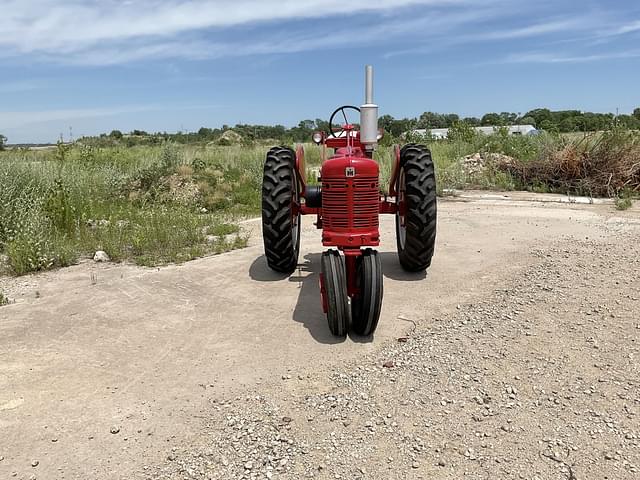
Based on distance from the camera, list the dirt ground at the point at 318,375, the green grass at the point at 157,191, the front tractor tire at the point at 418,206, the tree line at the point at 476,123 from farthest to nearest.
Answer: the tree line at the point at 476,123 → the green grass at the point at 157,191 → the front tractor tire at the point at 418,206 → the dirt ground at the point at 318,375

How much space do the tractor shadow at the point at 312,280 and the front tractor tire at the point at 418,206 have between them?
10.1 inches

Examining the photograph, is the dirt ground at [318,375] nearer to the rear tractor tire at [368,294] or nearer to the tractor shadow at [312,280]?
the tractor shadow at [312,280]

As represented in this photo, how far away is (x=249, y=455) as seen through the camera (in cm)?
279

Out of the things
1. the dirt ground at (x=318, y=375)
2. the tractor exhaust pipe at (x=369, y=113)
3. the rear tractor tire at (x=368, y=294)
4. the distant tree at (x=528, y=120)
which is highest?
the distant tree at (x=528, y=120)

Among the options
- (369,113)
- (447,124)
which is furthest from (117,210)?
(447,124)

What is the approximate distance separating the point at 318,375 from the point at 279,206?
6.28ft

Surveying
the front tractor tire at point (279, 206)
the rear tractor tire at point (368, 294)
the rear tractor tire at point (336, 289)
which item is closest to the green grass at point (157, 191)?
the front tractor tire at point (279, 206)

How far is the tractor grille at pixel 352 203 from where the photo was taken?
428 centimetres

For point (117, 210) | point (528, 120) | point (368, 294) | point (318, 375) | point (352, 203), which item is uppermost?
point (528, 120)

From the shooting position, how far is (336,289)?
12.6ft

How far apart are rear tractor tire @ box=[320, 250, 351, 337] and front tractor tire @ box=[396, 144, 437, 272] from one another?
134 centimetres

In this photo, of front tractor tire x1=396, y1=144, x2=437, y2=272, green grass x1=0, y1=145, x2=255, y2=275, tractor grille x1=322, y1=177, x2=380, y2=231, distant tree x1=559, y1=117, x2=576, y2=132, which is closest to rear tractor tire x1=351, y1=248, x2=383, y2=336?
tractor grille x1=322, y1=177, x2=380, y2=231

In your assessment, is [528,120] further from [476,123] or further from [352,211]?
[352,211]

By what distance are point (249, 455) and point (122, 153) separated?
14.5 m
